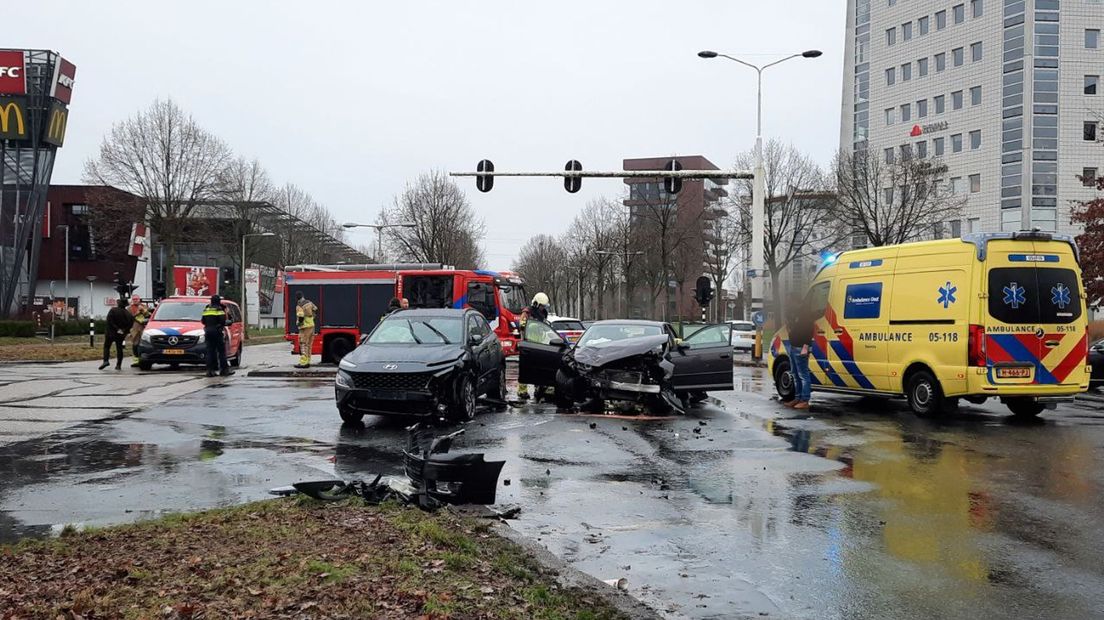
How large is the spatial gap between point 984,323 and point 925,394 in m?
1.54

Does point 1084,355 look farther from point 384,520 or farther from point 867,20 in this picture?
point 867,20

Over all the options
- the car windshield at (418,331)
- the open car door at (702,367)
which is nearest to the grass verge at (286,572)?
the car windshield at (418,331)

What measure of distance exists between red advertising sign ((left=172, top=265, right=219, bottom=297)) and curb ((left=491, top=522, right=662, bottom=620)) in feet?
139

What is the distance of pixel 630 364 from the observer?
1373 cm

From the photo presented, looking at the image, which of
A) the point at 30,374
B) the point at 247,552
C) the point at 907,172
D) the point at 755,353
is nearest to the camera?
the point at 247,552

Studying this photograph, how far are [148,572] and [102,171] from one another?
163ft

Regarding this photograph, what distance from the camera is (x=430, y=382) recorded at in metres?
11.5

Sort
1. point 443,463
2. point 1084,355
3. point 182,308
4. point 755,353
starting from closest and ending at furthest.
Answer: point 443,463 < point 1084,355 < point 182,308 < point 755,353

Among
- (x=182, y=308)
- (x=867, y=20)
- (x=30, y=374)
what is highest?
(x=867, y=20)

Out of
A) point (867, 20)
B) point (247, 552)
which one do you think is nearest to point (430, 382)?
point (247, 552)

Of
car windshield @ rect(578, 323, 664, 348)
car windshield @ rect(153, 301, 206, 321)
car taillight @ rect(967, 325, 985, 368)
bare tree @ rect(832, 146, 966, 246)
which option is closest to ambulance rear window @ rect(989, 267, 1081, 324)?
car taillight @ rect(967, 325, 985, 368)

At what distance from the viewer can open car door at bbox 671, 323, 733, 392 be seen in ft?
48.6

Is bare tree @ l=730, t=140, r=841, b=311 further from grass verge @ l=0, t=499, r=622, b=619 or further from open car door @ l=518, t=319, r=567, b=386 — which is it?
grass verge @ l=0, t=499, r=622, b=619

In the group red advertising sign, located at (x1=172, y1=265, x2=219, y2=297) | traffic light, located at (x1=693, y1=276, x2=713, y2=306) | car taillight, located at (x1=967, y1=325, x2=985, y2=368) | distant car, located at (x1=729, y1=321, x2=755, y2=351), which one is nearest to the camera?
car taillight, located at (x1=967, y1=325, x2=985, y2=368)
